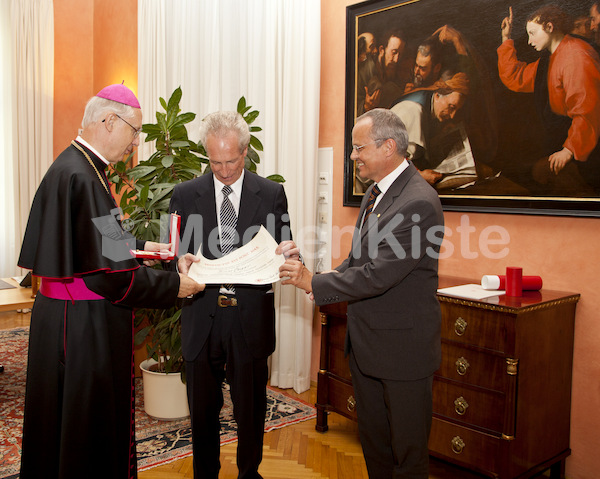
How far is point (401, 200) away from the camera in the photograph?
2396 mm

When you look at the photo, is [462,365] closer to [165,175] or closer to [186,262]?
[186,262]

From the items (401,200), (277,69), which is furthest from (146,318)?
(401,200)

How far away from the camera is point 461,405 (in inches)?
124

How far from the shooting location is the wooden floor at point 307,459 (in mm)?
3395

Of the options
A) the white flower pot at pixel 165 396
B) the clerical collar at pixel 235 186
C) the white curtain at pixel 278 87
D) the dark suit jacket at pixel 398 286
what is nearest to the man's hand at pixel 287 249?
the dark suit jacket at pixel 398 286

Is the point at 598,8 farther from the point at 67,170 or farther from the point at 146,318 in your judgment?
the point at 146,318

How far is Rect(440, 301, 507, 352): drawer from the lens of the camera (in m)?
2.96

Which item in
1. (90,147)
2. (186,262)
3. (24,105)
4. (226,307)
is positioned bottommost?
(226,307)

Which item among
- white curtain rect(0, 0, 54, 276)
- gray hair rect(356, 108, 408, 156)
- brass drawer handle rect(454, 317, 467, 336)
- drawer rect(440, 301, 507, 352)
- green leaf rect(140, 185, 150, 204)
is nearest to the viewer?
gray hair rect(356, 108, 408, 156)

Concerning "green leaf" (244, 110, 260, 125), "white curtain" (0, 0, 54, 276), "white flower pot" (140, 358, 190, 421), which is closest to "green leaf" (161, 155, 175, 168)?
"green leaf" (244, 110, 260, 125)

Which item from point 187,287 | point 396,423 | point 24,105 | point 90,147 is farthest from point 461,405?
point 24,105

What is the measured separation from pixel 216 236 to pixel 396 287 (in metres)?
0.94

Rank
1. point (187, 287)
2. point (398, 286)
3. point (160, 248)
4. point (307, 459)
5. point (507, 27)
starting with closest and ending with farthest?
point (398, 286) < point (187, 287) < point (160, 248) < point (507, 27) < point (307, 459)

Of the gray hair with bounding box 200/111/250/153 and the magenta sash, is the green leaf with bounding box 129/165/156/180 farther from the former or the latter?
the magenta sash
